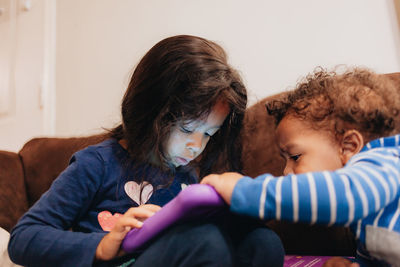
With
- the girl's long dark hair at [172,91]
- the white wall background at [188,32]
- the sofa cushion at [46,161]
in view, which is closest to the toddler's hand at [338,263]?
the girl's long dark hair at [172,91]

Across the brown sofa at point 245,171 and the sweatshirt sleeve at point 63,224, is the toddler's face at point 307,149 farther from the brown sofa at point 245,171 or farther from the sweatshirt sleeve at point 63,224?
the sweatshirt sleeve at point 63,224

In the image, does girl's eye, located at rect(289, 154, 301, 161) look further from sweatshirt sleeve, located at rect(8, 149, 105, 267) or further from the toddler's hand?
sweatshirt sleeve, located at rect(8, 149, 105, 267)

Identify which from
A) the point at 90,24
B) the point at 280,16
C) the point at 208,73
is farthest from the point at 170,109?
the point at 90,24

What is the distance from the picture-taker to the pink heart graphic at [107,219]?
0.76 meters

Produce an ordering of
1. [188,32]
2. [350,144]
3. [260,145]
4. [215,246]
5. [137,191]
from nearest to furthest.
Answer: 1. [215,246]
2. [350,144]
3. [137,191]
4. [260,145]
5. [188,32]

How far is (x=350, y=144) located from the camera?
697 mm

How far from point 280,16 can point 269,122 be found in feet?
1.34

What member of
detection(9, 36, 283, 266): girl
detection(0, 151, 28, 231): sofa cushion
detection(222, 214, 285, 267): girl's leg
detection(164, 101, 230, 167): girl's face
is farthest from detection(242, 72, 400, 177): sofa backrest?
detection(0, 151, 28, 231): sofa cushion

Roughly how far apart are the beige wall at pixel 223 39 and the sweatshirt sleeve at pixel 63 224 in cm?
66

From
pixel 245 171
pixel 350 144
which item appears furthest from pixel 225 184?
pixel 245 171

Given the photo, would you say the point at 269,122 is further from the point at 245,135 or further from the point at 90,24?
the point at 90,24

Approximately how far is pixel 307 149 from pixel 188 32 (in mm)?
793

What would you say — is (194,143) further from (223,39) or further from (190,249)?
(223,39)

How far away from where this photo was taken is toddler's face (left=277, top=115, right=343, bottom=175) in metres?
0.70
